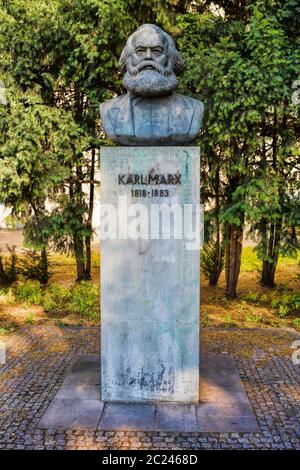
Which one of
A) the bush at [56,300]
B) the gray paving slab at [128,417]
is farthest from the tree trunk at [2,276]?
the gray paving slab at [128,417]

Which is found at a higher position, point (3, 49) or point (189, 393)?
point (3, 49)

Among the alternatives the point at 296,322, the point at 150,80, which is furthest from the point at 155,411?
the point at 296,322

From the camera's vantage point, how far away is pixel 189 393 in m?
4.72

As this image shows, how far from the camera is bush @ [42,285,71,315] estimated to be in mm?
8195

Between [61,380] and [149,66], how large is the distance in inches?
128

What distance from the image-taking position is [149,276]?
15.0 feet

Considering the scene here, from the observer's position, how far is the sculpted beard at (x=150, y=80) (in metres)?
4.27

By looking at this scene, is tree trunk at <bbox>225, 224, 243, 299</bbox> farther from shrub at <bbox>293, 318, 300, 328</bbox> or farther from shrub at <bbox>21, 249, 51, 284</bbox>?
shrub at <bbox>21, 249, 51, 284</bbox>

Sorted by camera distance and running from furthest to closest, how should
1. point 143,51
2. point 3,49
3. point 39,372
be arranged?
point 3,49 < point 39,372 < point 143,51

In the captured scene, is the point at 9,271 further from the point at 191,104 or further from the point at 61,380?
the point at 191,104

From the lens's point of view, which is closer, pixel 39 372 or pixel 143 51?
pixel 143 51
